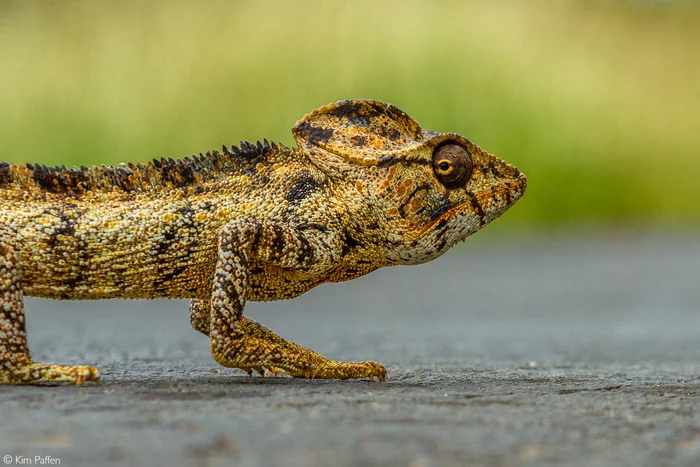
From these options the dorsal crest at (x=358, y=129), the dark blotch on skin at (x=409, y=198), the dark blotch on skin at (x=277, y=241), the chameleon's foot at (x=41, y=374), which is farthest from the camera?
the dorsal crest at (x=358, y=129)

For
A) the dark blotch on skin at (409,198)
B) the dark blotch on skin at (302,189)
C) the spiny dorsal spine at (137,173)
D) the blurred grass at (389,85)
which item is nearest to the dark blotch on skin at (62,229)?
the spiny dorsal spine at (137,173)

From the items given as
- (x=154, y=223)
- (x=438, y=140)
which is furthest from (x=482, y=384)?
(x=154, y=223)

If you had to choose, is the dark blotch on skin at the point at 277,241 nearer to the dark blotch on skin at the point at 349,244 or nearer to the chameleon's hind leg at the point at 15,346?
the dark blotch on skin at the point at 349,244

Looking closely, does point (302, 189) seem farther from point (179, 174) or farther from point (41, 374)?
point (41, 374)

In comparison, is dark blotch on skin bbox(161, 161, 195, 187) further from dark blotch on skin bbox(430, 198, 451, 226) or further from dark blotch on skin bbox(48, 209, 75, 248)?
dark blotch on skin bbox(430, 198, 451, 226)

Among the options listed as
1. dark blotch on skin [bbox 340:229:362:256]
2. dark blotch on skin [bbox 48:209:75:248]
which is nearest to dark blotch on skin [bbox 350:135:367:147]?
dark blotch on skin [bbox 340:229:362:256]

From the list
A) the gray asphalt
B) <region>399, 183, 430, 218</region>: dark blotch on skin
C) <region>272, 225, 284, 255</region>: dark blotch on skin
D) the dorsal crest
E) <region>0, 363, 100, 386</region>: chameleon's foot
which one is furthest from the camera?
the dorsal crest
